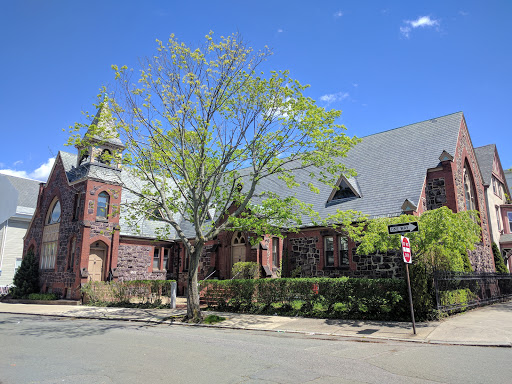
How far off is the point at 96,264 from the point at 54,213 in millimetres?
6542

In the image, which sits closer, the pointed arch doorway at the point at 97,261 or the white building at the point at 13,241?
the pointed arch doorway at the point at 97,261

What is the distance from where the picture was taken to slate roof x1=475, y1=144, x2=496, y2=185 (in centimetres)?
2788

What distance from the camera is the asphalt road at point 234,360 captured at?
6352mm

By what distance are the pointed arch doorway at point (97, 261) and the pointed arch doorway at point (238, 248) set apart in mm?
9306

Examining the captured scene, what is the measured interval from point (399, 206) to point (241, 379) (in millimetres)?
15487

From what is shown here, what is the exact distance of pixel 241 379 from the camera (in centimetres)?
619

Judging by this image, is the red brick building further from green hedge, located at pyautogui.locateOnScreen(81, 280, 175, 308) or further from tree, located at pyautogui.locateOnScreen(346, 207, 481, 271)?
tree, located at pyautogui.locateOnScreen(346, 207, 481, 271)

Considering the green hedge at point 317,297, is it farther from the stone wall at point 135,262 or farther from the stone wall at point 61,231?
the stone wall at point 61,231

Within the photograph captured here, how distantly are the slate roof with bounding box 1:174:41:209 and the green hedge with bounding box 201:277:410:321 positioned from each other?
27.9 metres

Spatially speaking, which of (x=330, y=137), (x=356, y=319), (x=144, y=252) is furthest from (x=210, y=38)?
(x=144, y=252)

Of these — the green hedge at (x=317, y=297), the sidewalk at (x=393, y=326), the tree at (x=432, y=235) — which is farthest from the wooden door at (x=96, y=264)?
the tree at (x=432, y=235)

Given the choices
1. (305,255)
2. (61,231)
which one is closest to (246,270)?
(305,255)

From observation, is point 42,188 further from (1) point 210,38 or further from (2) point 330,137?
(2) point 330,137

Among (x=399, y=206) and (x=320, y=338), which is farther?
(x=399, y=206)
